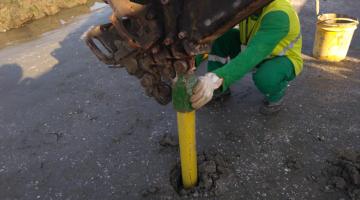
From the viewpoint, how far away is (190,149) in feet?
6.66

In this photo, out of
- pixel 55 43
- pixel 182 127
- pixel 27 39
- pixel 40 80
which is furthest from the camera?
pixel 27 39

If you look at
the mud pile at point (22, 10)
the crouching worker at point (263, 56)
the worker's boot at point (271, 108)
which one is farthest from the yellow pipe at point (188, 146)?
the mud pile at point (22, 10)

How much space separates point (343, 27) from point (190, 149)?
98.0 inches

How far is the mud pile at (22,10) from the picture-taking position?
5.95 meters

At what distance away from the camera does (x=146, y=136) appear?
2854 millimetres

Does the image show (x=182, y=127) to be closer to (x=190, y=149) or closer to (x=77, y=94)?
(x=190, y=149)

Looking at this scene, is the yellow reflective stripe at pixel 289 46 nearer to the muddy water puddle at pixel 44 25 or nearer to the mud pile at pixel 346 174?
the mud pile at pixel 346 174

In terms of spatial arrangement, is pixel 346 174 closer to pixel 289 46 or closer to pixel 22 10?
pixel 289 46

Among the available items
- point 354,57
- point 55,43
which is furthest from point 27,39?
point 354,57

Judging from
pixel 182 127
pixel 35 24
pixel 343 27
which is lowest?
pixel 35 24

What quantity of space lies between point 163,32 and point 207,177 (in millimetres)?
1131

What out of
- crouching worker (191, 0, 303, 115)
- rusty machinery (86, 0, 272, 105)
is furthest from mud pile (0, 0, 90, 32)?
rusty machinery (86, 0, 272, 105)

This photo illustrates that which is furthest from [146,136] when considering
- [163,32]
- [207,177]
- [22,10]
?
[22,10]

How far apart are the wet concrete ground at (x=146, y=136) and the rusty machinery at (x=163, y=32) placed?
976 mm
